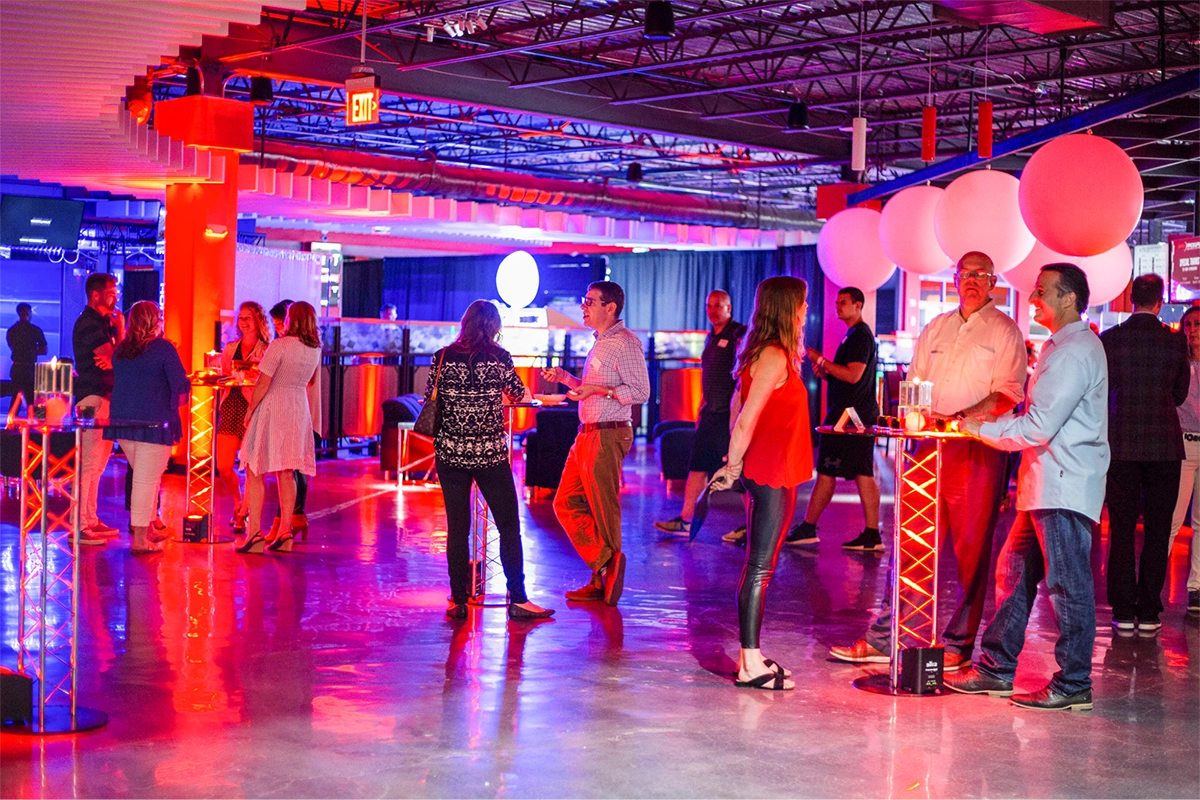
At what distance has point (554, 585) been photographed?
6.61m

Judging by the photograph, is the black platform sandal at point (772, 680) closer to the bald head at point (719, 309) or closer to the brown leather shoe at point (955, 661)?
the brown leather shoe at point (955, 661)

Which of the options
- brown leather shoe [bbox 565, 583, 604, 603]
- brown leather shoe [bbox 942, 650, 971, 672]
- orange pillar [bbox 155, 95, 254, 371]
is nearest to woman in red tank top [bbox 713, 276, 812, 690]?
brown leather shoe [bbox 942, 650, 971, 672]

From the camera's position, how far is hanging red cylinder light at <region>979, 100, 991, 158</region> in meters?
9.15

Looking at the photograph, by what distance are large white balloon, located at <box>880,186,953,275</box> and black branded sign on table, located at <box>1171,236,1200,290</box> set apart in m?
4.58

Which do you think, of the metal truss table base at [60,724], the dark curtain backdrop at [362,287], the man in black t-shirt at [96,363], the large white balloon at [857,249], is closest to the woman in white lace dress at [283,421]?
the man in black t-shirt at [96,363]

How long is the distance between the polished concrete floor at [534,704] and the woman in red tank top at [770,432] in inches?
19.6

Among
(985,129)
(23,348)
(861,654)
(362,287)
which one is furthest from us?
(362,287)

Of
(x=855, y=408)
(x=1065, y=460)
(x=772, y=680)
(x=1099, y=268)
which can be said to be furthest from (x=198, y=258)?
(x=1065, y=460)

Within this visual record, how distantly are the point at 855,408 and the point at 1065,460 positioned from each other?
3.32 meters

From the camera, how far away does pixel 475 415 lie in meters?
5.56

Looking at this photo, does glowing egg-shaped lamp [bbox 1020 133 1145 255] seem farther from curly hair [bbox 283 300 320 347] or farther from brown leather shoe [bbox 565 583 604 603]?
curly hair [bbox 283 300 320 347]

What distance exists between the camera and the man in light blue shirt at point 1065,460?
427cm

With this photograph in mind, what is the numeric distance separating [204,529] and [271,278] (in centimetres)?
739

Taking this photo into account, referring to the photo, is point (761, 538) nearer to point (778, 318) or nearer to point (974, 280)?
point (778, 318)
